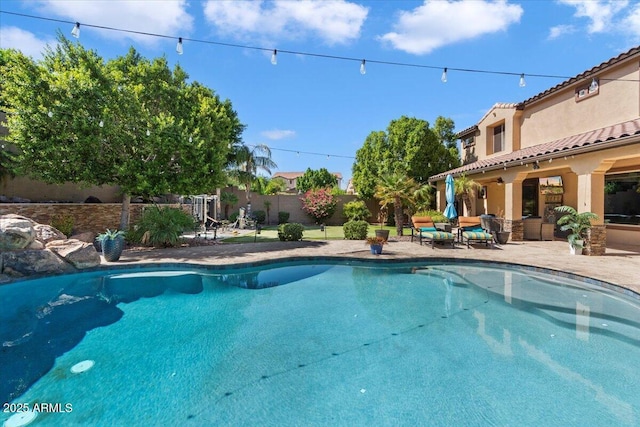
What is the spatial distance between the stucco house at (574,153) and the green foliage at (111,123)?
476 inches

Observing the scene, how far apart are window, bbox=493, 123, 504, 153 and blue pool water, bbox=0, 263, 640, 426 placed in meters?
10.6

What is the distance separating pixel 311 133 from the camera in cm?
2683

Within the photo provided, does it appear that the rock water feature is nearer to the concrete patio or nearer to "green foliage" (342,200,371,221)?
the concrete patio

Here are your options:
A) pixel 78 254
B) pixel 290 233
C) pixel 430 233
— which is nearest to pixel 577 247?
pixel 430 233

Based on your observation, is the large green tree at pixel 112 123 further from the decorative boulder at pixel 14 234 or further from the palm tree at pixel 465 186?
the palm tree at pixel 465 186

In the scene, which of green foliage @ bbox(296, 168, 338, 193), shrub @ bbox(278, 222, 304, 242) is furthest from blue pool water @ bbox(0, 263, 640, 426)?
green foliage @ bbox(296, 168, 338, 193)

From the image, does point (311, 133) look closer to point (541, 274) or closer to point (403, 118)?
point (403, 118)

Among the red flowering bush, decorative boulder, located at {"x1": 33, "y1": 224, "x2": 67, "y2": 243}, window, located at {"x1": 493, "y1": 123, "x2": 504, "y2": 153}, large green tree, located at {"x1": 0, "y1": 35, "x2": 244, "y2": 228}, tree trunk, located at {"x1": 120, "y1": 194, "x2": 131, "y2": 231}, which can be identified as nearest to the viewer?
decorative boulder, located at {"x1": 33, "y1": 224, "x2": 67, "y2": 243}

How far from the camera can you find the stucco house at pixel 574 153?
379 inches

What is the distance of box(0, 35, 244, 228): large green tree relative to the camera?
1005cm

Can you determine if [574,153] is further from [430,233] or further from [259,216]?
[259,216]

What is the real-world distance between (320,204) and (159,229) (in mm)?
11684

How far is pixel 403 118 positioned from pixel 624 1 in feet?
40.1

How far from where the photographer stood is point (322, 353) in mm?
4793
